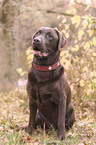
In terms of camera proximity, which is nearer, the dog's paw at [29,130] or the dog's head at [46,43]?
the dog's head at [46,43]

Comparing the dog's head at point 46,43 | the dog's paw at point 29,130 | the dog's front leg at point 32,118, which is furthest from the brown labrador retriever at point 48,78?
the dog's paw at point 29,130

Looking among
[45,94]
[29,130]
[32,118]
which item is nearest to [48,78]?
[45,94]

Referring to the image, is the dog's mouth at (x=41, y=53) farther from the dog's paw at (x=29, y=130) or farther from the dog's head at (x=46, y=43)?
the dog's paw at (x=29, y=130)

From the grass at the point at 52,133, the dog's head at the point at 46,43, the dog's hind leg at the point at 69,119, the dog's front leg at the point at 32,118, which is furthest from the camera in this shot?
the dog's hind leg at the point at 69,119

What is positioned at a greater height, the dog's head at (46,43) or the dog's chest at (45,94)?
the dog's head at (46,43)

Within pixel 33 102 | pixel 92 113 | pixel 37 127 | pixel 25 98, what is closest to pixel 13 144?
pixel 33 102

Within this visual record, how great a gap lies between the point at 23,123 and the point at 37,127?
40cm

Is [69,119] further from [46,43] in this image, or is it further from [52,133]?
[46,43]

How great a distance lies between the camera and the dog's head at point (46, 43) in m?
3.00

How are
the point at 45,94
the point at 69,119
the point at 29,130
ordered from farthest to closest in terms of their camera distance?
the point at 69,119 < the point at 29,130 < the point at 45,94

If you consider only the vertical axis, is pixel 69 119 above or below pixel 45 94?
below

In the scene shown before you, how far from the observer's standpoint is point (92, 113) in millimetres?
4508

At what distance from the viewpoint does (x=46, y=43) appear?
3.07m

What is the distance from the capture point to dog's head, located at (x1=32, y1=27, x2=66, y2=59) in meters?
3.00
